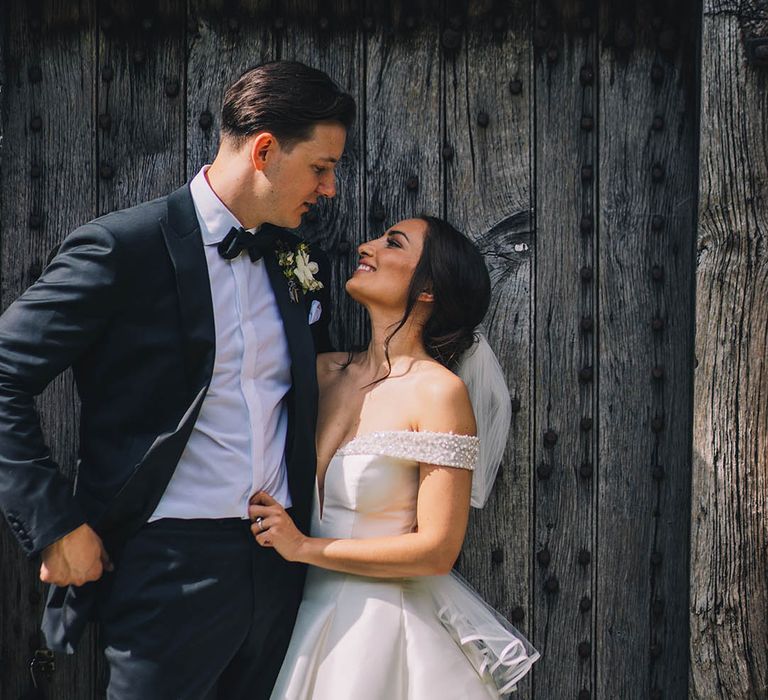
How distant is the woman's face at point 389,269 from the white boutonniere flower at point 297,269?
3.7 inches

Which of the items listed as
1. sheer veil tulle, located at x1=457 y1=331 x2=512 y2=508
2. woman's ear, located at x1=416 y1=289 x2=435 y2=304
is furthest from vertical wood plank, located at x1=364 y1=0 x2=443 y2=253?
sheer veil tulle, located at x1=457 y1=331 x2=512 y2=508

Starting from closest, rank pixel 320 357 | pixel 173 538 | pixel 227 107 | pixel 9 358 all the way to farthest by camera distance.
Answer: pixel 9 358, pixel 173 538, pixel 227 107, pixel 320 357

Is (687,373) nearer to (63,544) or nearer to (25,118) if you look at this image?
(63,544)

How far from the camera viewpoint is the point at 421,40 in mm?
2283

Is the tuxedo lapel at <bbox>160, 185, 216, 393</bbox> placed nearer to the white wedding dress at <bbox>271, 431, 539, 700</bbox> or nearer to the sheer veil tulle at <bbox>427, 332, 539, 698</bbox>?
the white wedding dress at <bbox>271, 431, 539, 700</bbox>

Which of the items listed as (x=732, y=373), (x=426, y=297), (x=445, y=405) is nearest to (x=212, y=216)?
(x=426, y=297)

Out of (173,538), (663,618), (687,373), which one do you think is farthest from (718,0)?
(173,538)

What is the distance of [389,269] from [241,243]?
36 centimetres

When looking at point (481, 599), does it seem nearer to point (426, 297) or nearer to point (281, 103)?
point (426, 297)

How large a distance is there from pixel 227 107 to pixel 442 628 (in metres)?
1.18

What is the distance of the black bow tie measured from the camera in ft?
6.06

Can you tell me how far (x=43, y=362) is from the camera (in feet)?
5.39

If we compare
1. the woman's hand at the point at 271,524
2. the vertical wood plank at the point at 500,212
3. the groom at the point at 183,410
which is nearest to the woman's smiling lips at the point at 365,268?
the groom at the point at 183,410

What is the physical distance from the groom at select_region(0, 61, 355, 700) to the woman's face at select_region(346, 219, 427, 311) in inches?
7.2
